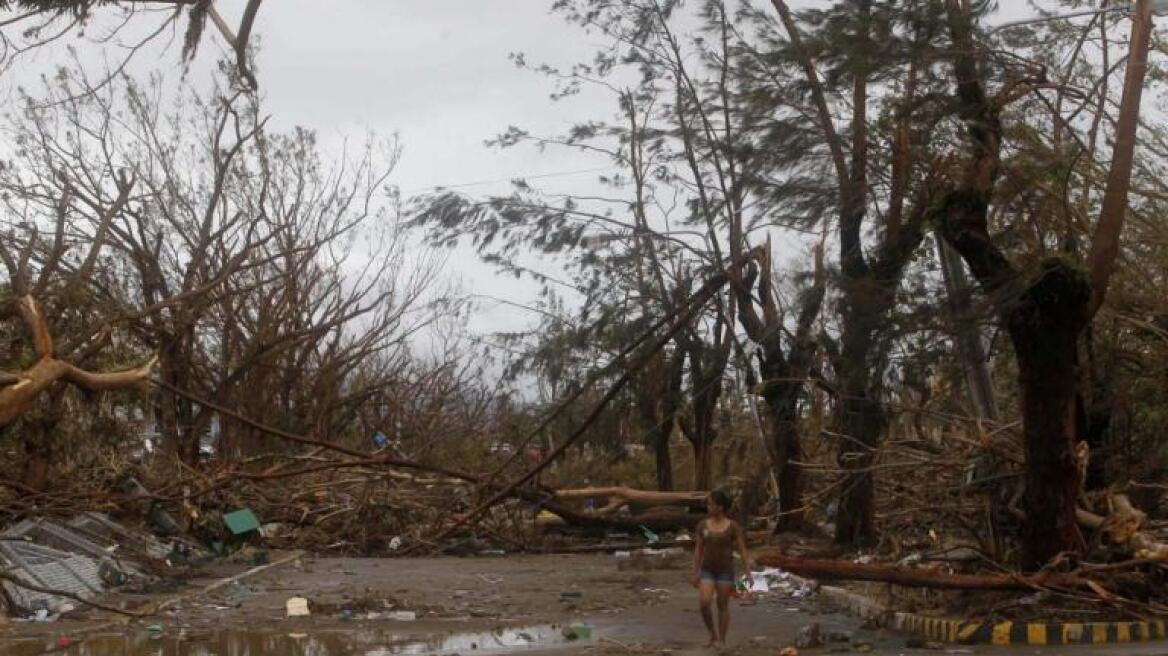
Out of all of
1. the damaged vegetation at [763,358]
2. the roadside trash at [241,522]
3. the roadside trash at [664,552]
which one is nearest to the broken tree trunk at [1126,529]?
the damaged vegetation at [763,358]

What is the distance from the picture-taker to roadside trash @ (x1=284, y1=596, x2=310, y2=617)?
1228 centimetres

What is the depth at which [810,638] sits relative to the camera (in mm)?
10258

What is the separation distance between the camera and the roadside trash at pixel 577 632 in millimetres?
10805

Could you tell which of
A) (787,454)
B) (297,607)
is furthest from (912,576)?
(787,454)

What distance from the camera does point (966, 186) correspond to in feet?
33.7

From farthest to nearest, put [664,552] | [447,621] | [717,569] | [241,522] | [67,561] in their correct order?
[664,552] < [241,522] < [67,561] < [447,621] < [717,569]

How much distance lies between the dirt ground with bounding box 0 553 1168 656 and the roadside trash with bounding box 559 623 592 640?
0.04 metres

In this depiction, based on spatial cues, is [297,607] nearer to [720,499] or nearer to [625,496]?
[720,499]

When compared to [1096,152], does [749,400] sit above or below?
below

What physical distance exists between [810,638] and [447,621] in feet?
11.7

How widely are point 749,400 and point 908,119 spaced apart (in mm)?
9890

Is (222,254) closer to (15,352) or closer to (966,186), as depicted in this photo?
(15,352)

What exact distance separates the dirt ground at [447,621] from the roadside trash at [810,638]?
0.10m

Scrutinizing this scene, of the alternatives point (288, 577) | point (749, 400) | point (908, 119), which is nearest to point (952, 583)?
point (908, 119)
